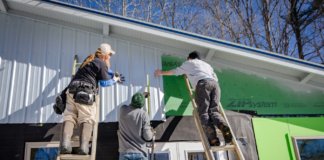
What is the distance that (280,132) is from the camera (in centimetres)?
610

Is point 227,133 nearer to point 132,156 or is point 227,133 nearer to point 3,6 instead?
point 132,156

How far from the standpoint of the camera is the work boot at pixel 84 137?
157 inches

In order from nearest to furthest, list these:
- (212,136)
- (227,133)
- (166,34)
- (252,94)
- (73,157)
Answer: (73,157) → (227,133) → (212,136) → (166,34) → (252,94)

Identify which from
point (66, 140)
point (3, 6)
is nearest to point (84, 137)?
point (66, 140)

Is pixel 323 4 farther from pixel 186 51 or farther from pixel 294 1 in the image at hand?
pixel 186 51

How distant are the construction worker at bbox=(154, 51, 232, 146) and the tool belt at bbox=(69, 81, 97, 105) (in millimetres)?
1620

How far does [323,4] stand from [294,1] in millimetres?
1548

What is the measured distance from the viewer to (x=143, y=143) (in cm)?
488

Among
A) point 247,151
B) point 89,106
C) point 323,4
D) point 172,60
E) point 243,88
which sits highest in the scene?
point 323,4

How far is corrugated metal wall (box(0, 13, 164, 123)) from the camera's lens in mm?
5605

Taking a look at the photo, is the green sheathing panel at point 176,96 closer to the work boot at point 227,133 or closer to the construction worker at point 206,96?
the construction worker at point 206,96

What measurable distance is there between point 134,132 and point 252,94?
268 cm

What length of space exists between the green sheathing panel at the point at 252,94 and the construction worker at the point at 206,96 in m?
0.53

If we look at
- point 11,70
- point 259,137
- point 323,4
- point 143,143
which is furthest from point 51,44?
point 323,4
